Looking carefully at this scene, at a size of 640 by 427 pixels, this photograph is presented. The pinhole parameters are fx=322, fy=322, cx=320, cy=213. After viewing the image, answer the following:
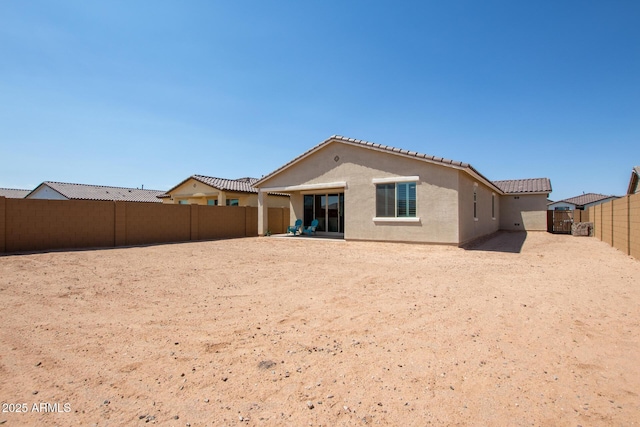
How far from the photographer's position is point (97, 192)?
112ft

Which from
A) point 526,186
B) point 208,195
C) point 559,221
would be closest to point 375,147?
point 208,195

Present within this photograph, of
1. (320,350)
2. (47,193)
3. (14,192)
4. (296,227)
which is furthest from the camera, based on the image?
(14,192)

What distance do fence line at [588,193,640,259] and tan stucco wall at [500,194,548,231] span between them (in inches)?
277

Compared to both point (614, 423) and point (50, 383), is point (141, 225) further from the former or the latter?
point (614, 423)

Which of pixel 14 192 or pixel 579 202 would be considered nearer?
pixel 14 192

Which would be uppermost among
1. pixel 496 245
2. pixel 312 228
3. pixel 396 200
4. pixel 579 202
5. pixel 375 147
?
pixel 375 147

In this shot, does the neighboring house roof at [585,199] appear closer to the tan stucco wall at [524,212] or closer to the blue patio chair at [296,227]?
the tan stucco wall at [524,212]

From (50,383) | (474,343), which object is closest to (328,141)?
(474,343)

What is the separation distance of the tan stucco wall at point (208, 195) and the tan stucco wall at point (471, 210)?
45.7 ft

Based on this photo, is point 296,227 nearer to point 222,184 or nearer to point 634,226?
point 222,184

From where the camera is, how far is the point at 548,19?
35.6 feet

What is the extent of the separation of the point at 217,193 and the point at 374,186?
44.0 ft

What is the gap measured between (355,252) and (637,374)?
9.19 m

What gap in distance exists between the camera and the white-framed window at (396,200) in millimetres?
13453
